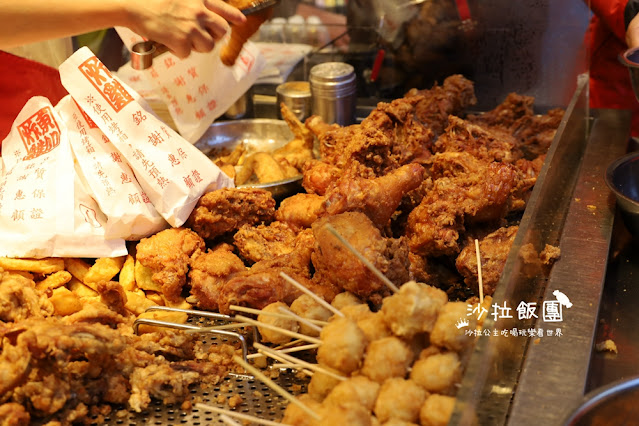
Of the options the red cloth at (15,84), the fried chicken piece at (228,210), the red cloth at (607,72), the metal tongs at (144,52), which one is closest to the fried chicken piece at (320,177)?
the fried chicken piece at (228,210)

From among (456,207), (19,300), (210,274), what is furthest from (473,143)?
(19,300)

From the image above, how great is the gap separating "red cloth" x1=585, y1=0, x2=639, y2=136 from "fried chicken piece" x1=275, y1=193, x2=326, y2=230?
249 cm

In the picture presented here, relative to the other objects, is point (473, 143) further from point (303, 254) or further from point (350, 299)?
point (350, 299)

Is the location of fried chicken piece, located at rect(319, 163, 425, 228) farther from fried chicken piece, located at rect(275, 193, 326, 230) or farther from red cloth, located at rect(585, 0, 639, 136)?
red cloth, located at rect(585, 0, 639, 136)

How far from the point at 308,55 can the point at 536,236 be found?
10.8ft

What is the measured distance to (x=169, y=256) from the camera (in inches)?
107

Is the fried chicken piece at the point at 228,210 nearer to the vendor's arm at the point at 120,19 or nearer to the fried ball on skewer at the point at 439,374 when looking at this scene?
the vendor's arm at the point at 120,19

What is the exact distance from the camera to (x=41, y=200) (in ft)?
8.86

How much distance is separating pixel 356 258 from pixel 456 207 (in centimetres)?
69

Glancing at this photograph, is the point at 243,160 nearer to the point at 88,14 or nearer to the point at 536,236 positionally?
the point at 88,14

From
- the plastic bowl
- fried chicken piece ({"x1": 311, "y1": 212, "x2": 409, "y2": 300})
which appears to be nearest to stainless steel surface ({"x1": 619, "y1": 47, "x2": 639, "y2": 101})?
the plastic bowl

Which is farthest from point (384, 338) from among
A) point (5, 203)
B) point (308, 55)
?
point (308, 55)

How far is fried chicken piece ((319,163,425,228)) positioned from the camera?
2574mm

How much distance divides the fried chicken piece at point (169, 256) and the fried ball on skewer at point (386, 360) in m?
1.18
